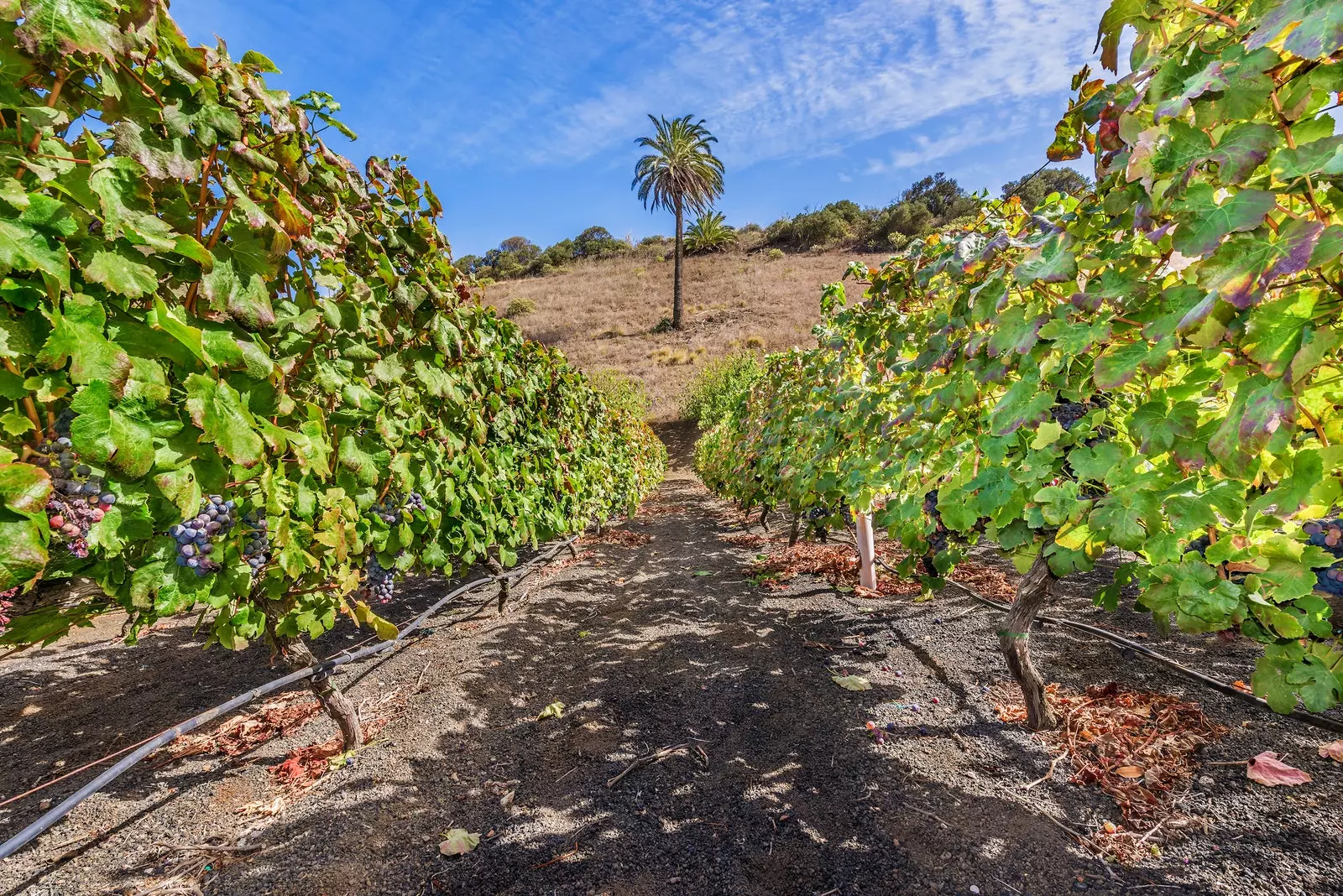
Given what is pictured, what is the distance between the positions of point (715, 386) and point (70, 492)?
2068 cm

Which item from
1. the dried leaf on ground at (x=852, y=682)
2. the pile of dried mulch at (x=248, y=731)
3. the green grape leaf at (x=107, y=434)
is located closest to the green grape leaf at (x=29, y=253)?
the green grape leaf at (x=107, y=434)

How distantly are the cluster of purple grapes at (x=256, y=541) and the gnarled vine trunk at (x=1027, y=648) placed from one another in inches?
111

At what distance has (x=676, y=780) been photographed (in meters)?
2.15

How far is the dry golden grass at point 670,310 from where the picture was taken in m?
26.6

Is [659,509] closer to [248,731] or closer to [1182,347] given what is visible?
[248,731]

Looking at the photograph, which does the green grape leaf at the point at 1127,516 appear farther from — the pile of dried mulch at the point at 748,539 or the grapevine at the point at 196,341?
the pile of dried mulch at the point at 748,539

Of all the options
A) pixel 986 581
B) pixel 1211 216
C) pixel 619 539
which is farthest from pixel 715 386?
pixel 1211 216

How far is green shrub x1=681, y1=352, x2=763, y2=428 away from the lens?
59.4 ft

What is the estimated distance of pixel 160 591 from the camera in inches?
60.7

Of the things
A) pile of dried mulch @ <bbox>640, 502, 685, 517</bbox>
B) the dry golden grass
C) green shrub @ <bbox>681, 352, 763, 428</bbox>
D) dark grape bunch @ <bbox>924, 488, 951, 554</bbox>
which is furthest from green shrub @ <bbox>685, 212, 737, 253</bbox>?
dark grape bunch @ <bbox>924, 488, 951, 554</bbox>

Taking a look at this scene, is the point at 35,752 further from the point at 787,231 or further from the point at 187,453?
the point at 787,231

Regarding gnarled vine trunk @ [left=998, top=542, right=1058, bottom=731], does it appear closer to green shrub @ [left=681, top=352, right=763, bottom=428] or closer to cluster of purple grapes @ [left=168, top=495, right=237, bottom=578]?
cluster of purple grapes @ [left=168, top=495, right=237, bottom=578]

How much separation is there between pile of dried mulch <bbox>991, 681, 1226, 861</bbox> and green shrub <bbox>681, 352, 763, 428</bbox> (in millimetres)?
13303

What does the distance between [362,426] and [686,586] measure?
3355 mm
